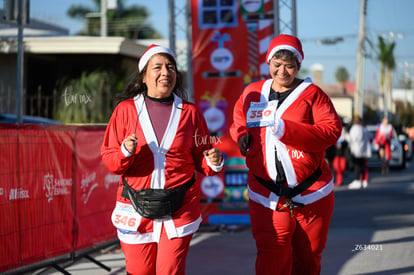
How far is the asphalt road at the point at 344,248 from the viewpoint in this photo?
7332 mm

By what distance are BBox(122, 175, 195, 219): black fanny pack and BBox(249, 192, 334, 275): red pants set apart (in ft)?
2.55

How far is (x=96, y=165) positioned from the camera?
8.00 m

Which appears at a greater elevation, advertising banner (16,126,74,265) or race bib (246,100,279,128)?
race bib (246,100,279,128)

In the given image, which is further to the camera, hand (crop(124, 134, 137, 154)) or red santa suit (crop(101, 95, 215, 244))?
red santa suit (crop(101, 95, 215, 244))

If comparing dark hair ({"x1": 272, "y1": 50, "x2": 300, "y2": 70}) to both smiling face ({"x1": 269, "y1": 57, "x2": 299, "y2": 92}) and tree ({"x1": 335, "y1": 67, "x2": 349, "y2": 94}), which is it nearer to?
smiling face ({"x1": 269, "y1": 57, "x2": 299, "y2": 92})

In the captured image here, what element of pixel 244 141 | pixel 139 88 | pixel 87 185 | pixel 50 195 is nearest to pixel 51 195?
pixel 50 195

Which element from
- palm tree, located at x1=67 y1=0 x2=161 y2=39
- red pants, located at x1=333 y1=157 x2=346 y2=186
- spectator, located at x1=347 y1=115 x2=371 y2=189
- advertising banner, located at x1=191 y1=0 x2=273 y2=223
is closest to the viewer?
advertising banner, located at x1=191 y1=0 x2=273 y2=223

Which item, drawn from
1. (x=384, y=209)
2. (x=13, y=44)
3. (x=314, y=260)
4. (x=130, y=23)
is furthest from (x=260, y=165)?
(x=130, y=23)

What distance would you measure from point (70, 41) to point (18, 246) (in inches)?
668

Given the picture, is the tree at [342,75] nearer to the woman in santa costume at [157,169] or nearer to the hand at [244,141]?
the hand at [244,141]

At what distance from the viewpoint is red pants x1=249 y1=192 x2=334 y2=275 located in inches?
183

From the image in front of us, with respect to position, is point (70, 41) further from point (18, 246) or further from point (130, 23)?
point (130, 23)

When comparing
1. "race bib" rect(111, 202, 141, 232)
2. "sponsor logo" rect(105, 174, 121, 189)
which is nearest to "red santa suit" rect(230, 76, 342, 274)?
"race bib" rect(111, 202, 141, 232)

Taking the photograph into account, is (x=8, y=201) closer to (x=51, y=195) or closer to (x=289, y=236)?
(x=51, y=195)
